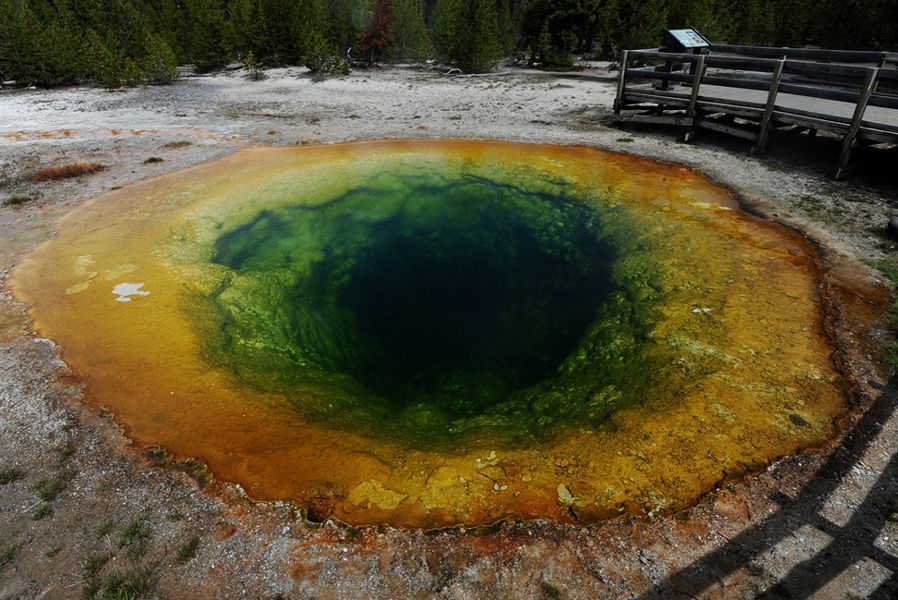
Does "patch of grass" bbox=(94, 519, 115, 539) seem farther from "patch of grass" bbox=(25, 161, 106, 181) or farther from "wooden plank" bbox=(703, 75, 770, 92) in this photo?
"wooden plank" bbox=(703, 75, 770, 92)

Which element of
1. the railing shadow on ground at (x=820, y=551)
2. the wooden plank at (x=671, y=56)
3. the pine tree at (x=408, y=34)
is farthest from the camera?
the pine tree at (x=408, y=34)

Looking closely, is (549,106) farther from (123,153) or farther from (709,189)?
(123,153)

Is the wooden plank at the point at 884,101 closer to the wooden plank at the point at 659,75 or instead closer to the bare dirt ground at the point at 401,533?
the bare dirt ground at the point at 401,533

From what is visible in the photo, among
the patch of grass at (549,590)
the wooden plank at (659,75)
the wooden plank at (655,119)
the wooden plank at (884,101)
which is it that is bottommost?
the patch of grass at (549,590)

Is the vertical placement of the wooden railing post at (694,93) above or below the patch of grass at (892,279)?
above

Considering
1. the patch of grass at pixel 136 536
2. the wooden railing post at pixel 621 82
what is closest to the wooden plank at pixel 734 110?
the wooden railing post at pixel 621 82

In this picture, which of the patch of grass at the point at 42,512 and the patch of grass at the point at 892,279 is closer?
the patch of grass at the point at 42,512

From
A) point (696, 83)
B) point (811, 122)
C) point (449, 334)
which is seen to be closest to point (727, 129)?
point (696, 83)

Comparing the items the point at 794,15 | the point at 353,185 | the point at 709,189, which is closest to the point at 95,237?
the point at 353,185
